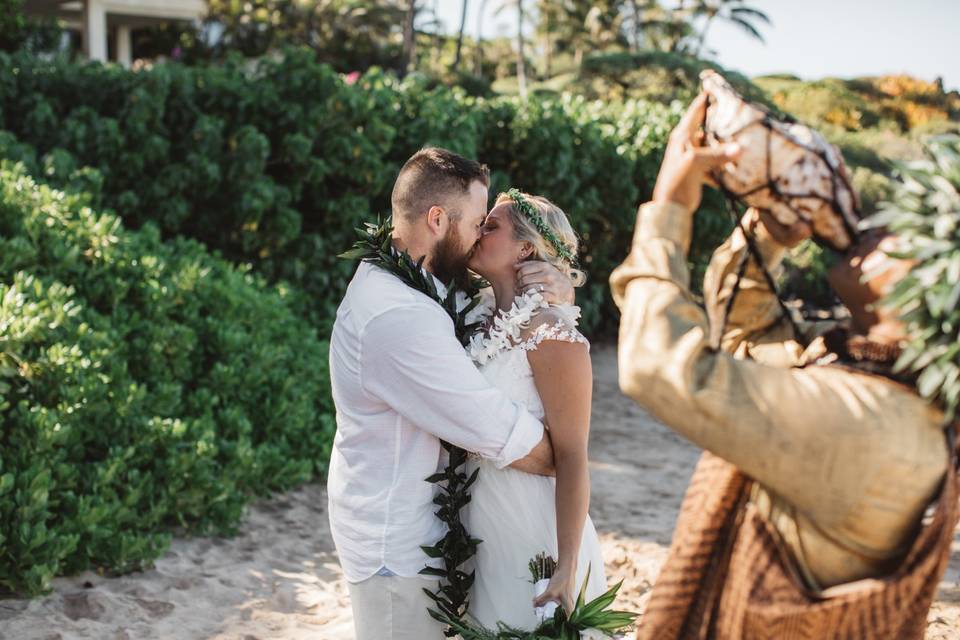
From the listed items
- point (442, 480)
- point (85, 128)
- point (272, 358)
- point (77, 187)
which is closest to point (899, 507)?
point (442, 480)

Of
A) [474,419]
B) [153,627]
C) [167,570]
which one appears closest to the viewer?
[474,419]

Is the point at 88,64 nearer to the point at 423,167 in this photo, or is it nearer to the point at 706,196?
the point at 423,167

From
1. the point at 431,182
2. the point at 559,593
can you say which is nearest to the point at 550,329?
the point at 431,182

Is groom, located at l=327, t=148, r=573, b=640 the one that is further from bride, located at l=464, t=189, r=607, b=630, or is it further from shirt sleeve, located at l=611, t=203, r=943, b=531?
shirt sleeve, located at l=611, t=203, r=943, b=531

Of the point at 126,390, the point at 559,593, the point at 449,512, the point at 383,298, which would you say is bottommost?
the point at 126,390

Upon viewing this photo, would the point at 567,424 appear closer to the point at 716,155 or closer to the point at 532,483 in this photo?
the point at 532,483

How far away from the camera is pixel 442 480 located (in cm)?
250

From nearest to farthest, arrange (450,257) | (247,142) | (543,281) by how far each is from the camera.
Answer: (543,281), (450,257), (247,142)

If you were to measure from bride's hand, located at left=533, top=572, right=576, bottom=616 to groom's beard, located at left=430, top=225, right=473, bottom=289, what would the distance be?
0.87m

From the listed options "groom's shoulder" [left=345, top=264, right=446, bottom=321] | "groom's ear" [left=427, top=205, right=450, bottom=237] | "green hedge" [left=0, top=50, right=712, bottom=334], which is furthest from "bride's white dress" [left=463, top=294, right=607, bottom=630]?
"green hedge" [left=0, top=50, right=712, bottom=334]

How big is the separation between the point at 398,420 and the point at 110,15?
2924cm

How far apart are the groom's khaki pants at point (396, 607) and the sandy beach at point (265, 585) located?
2024mm

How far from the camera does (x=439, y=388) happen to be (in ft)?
7.48

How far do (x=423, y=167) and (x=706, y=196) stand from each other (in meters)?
9.20
